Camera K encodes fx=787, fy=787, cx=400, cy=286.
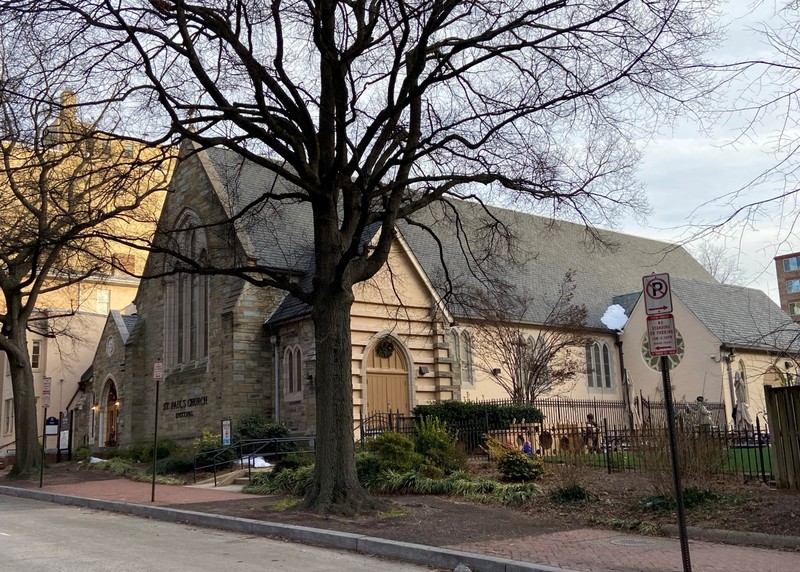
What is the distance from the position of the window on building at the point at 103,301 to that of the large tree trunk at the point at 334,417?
3800 centimetres

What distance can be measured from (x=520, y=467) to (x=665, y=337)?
841cm

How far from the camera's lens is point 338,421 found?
13281 mm

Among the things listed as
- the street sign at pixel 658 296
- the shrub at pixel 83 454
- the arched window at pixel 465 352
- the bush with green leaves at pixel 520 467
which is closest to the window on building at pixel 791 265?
the arched window at pixel 465 352

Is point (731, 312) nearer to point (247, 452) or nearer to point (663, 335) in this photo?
point (247, 452)

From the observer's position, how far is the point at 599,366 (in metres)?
34.2

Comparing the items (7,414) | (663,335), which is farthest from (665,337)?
(7,414)

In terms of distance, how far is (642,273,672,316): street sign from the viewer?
7789mm

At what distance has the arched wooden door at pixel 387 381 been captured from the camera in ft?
79.5

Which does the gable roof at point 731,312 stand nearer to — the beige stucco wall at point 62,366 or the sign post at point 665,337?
the sign post at point 665,337

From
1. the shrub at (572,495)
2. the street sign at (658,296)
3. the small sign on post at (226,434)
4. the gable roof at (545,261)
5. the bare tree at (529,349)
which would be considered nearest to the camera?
the street sign at (658,296)

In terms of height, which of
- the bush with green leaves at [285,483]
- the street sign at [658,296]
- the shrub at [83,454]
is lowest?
the bush with green leaves at [285,483]

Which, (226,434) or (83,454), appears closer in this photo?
(226,434)

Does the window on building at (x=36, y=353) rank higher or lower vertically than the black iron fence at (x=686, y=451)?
higher

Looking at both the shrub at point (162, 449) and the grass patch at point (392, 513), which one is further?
the shrub at point (162, 449)
